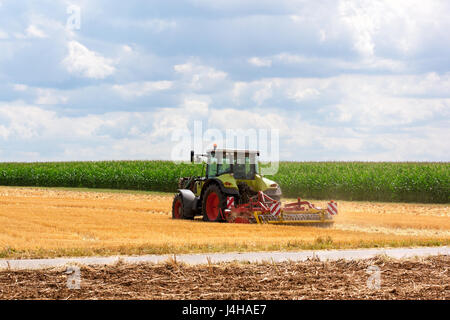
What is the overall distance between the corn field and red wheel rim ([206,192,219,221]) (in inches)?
819

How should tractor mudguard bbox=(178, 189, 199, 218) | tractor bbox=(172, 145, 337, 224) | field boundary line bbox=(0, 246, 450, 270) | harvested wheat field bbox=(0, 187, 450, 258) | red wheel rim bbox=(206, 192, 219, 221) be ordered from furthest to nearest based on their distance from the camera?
1. tractor mudguard bbox=(178, 189, 199, 218)
2. red wheel rim bbox=(206, 192, 219, 221)
3. tractor bbox=(172, 145, 337, 224)
4. harvested wheat field bbox=(0, 187, 450, 258)
5. field boundary line bbox=(0, 246, 450, 270)

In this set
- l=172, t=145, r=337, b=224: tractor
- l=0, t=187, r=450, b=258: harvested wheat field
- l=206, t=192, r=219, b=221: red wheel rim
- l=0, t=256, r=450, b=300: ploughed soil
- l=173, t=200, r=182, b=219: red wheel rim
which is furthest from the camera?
l=173, t=200, r=182, b=219: red wheel rim

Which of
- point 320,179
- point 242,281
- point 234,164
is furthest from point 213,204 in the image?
point 320,179

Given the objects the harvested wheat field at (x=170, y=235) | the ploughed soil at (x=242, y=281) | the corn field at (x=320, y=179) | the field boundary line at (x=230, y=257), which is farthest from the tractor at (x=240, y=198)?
the corn field at (x=320, y=179)

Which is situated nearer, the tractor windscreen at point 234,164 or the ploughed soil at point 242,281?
the ploughed soil at point 242,281

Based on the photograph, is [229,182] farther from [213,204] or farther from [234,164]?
[213,204]

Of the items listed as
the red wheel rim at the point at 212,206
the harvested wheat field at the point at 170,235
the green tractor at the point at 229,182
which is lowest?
the harvested wheat field at the point at 170,235

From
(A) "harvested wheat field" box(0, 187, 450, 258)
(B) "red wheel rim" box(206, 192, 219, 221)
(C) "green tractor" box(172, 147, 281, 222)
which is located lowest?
(A) "harvested wheat field" box(0, 187, 450, 258)

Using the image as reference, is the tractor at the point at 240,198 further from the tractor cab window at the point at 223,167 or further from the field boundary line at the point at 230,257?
the field boundary line at the point at 230,257

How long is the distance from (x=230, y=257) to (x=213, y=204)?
983 cm

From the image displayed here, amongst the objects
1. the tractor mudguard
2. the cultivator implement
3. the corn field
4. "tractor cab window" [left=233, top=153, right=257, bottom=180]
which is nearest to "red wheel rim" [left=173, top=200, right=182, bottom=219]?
the tractor mudguard

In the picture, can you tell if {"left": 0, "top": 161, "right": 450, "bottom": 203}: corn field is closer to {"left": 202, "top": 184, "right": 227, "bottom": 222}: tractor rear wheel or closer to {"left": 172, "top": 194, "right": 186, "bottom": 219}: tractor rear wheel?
{"left": 172, "top": 194, "right": 186, "bottom": 219}: tractor rear wheel

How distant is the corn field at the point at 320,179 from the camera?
4034 centimetres

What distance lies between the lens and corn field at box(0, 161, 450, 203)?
132ft
